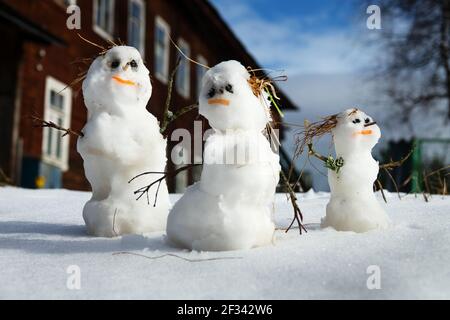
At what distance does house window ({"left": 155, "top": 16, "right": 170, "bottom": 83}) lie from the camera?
45.1ft

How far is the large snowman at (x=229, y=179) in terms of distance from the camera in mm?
2170

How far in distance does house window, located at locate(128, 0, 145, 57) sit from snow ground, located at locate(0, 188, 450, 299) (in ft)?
33.7

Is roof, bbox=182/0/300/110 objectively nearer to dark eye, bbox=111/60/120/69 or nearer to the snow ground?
dark eye, bbox=111/60/120/69

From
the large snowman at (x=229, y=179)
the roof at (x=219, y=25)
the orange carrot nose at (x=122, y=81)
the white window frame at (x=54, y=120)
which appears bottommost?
the large snowman at (x=229, y=179)

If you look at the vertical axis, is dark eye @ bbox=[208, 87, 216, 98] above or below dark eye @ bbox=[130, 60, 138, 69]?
below

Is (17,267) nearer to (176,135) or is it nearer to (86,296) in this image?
(86,296)

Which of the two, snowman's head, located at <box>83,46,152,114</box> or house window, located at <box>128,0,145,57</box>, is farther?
house window, located at <box>128,0,145,57</box>

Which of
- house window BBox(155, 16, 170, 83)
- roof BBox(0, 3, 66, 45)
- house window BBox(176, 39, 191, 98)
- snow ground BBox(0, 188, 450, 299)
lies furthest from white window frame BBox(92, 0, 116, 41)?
snow ground BBox(0, 188, 450, 299)

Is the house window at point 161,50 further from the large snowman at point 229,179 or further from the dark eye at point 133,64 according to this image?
the large snowman at point 229,179

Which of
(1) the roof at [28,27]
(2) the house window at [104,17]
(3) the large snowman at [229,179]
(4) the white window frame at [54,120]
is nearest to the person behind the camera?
(3) the large snowman at [229,179]

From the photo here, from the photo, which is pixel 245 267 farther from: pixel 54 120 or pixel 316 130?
pixel 54 120

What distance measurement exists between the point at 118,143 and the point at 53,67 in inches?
295

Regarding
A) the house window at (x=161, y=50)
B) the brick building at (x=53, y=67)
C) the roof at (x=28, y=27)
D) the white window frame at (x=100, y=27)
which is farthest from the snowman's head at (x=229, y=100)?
the house window at (x=161, y=50)

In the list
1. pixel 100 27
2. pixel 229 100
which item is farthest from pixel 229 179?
pixel 100 27
